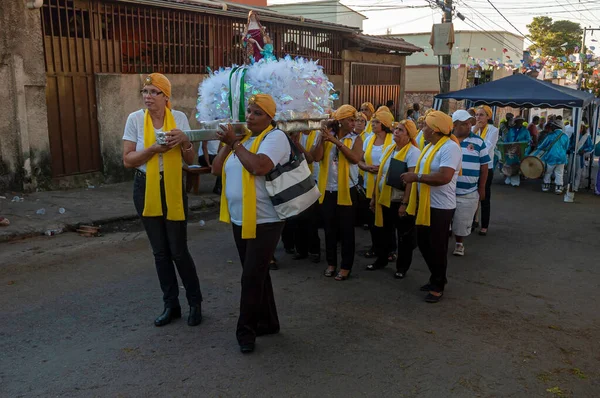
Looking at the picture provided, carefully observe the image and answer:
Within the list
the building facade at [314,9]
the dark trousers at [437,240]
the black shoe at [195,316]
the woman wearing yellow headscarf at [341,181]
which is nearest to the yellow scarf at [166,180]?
the black shoe at [195,316]

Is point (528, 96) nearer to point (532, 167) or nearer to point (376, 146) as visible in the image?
point (532, 167)

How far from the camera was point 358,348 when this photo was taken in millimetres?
4055

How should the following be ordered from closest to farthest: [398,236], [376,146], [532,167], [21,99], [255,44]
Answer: [255,44] → [398,236] → [376,146] → [21,99] → [532,167]

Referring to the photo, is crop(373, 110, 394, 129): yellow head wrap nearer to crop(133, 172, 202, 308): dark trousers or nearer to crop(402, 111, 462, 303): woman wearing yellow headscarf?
crop(402, 111, 462, 303): woman wearing yellow headscarf

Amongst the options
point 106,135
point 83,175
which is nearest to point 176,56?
point 106,135

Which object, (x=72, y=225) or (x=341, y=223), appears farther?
(x=72, y=225)

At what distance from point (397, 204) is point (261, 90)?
Answer: 2.30m

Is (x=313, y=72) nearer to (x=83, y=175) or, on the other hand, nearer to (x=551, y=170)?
(x=83, y=175)

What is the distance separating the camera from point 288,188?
12.2 feet

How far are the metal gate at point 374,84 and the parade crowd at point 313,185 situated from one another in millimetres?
10154

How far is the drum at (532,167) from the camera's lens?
Result: 39.6 feet

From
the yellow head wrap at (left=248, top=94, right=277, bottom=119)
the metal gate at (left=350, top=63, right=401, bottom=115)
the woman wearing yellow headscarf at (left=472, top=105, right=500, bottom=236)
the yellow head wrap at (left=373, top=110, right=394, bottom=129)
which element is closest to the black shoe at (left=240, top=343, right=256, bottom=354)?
the yellow head wrap at (left=248, top=94, right=277, bottom=119)

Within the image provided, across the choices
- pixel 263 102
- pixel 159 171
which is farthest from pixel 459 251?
pixel 159 171

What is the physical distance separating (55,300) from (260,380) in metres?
2.32
